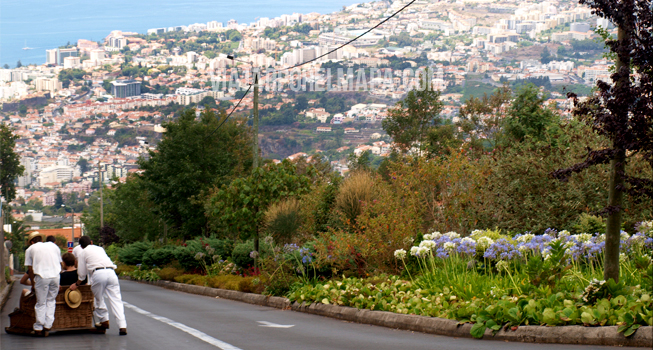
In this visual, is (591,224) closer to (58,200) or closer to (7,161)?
(7,161)

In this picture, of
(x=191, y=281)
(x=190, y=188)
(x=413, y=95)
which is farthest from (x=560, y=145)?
(x=413, y=95)

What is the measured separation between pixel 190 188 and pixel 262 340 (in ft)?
96.6

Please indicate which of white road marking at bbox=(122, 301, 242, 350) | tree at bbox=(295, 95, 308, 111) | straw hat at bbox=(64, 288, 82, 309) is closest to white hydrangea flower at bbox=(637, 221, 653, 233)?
white road marking at bbox=(122, 301, 242, 350)

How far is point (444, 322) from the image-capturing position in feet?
31.3

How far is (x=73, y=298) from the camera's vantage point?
1074 centimetres

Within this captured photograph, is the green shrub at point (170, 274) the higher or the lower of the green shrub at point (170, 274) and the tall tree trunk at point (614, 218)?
the lower

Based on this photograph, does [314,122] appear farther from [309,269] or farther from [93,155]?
[309,269]

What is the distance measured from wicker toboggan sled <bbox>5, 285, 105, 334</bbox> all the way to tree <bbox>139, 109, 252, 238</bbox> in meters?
26.3

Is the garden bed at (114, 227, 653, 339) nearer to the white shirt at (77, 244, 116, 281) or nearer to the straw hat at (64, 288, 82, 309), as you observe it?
the white shirt at (77, 244, 116, 281)

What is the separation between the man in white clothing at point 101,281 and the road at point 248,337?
0.28m

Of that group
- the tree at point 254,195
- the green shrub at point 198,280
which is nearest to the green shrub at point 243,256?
the green shrub at point 198,280

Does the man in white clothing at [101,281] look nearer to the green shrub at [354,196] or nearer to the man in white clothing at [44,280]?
the man in white clothing at [44,280]

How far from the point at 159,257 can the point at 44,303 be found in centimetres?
2310

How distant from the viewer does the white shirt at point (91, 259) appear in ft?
34.7
